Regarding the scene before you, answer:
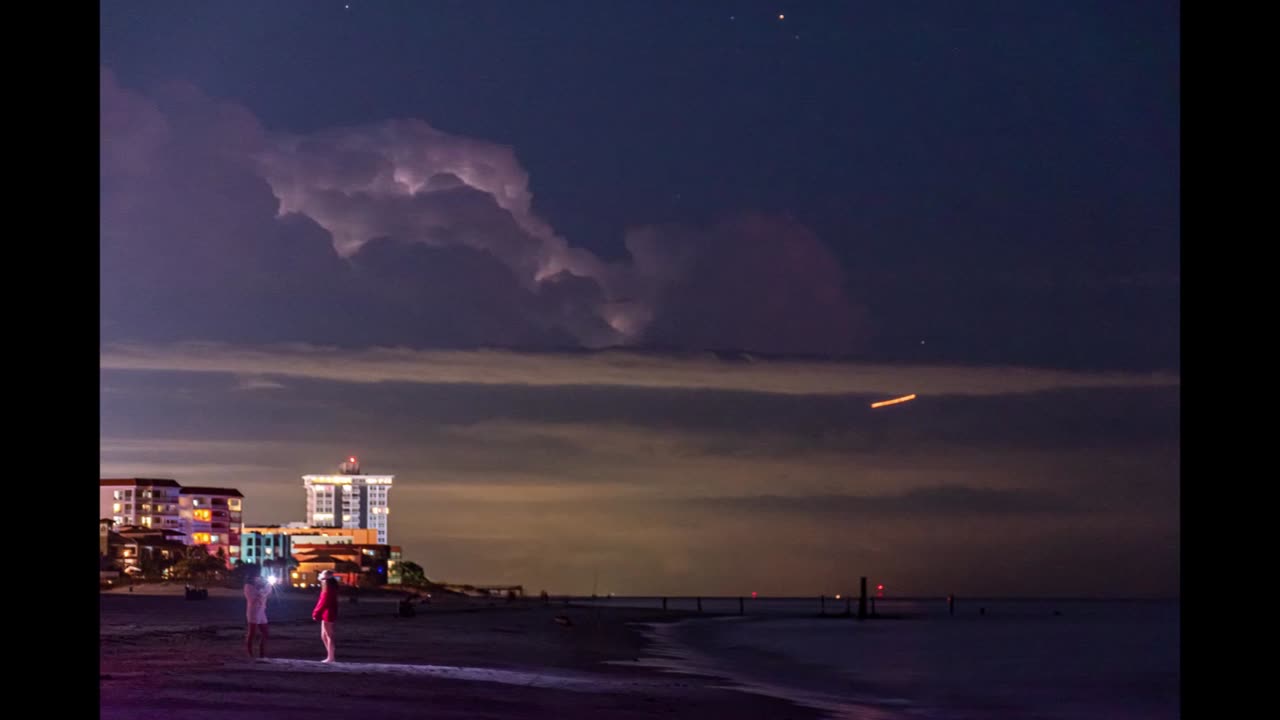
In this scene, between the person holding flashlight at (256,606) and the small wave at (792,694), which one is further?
the small wave at (792,694)

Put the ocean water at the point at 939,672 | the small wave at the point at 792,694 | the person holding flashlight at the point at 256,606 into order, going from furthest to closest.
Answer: the ocean water at the point at 939,672
the small wave at the point at 792,694
the person holding flashlight at the point at 256,606

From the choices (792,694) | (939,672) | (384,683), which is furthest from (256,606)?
(939,672)

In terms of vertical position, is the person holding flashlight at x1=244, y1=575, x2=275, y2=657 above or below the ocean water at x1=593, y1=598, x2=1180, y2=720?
above

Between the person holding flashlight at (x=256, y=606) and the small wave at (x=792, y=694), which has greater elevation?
the person holding flashlight at (x=256, y=606)

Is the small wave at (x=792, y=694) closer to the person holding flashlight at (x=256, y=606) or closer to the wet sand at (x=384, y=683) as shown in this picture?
the wet sand at (x=384, y=683)

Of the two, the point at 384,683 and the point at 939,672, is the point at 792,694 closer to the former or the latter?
the point at 384,683

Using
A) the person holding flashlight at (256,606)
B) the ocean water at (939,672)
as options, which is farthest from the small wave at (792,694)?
the person holding flashlight at (256,606)

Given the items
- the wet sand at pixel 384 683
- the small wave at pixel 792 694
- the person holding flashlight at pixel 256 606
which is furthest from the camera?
the small wave at pixel 792 694

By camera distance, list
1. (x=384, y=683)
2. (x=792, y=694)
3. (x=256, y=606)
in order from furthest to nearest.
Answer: (x=792, y=694), (x=256, y=606), (x=384, y=683)

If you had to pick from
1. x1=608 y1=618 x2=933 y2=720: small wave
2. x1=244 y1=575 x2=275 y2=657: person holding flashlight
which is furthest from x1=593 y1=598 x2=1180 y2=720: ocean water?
x1=244 y1=575 x2=275 y2=657: person holding flashlight

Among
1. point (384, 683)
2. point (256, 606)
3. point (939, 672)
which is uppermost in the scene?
point (256, 606)

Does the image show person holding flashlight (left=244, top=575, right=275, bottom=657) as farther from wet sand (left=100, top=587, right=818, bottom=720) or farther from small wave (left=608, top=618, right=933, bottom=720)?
small wave (left=608, top=618, right=933, bottom=720)

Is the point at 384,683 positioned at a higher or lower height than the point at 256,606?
lower
